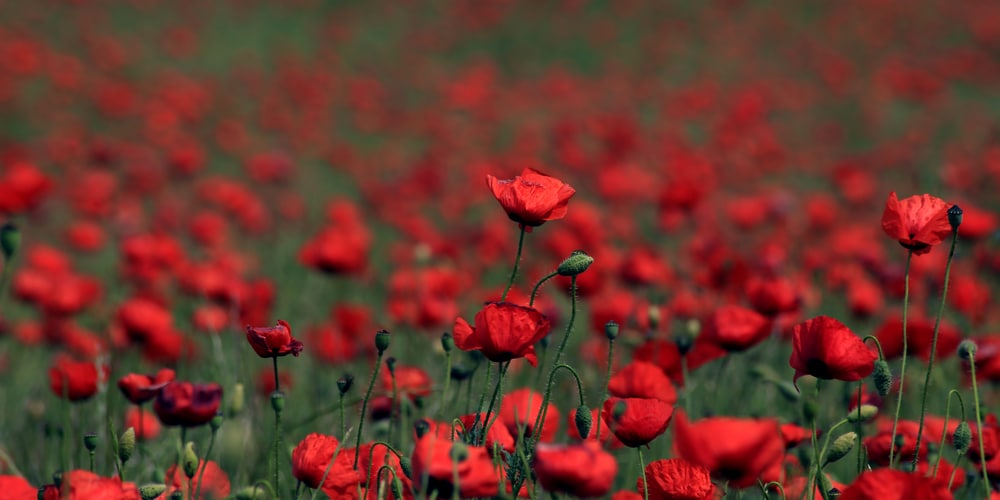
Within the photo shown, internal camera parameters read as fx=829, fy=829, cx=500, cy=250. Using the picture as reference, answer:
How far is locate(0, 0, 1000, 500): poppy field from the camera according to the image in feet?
4.25

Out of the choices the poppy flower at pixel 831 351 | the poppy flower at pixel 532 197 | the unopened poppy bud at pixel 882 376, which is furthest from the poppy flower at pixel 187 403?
the unopened poppy bud at pixel 882 376

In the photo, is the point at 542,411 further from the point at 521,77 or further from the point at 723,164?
the point at 521,77

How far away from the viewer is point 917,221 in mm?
1324

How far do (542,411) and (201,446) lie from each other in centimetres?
108

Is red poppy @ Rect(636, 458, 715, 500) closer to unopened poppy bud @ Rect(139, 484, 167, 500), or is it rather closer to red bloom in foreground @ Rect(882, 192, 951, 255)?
red bloom in foreground @ Rect(882, 192, 951, 255)

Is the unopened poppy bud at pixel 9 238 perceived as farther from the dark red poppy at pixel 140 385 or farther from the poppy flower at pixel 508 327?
the poppy flower at pixel 508 327

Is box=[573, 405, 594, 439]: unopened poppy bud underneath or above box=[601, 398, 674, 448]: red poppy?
underneath

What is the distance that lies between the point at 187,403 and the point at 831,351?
1014mm

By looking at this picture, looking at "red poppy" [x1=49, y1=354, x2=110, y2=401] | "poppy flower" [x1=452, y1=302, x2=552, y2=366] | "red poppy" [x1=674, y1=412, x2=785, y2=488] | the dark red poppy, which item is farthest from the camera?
"red poppy" [x1=49, y1=354, x2=110, y2=401]

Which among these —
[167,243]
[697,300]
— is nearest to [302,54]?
[167,243]

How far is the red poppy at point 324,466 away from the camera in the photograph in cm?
123

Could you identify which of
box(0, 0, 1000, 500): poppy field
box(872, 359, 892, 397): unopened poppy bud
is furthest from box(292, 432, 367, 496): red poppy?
box(872, 359, 892, 397): unopened poppy bud

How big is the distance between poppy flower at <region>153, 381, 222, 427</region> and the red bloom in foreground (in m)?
1.11

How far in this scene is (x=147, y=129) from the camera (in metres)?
6.35
